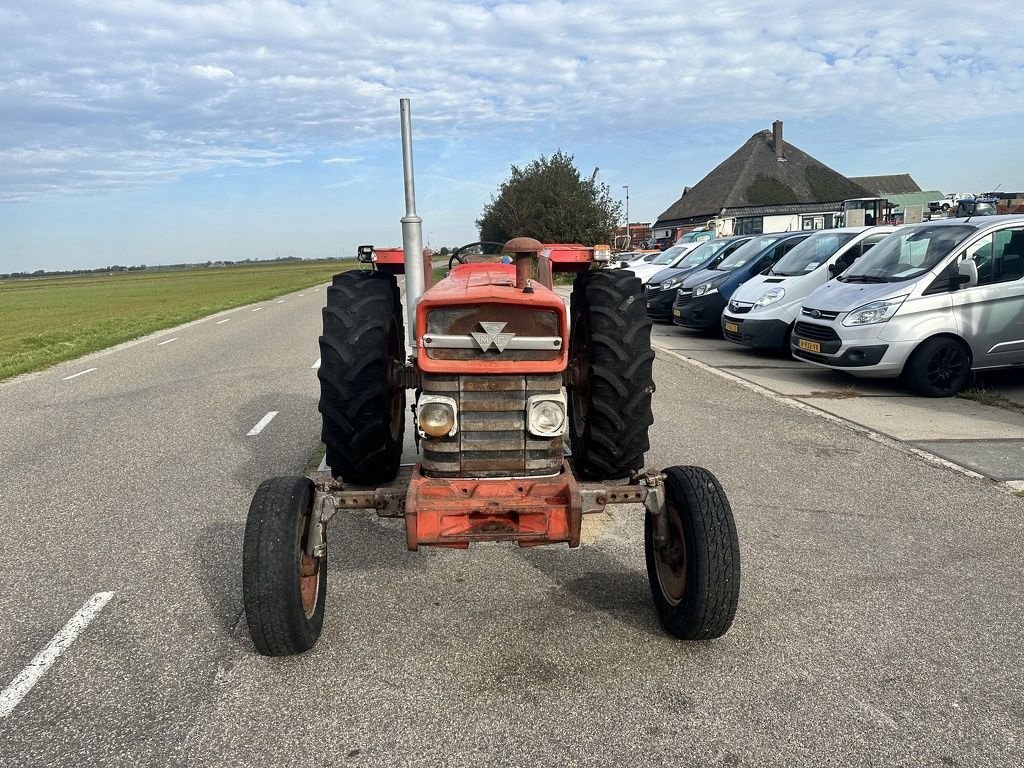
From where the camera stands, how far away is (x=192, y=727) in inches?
115

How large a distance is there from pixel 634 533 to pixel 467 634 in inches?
62.3

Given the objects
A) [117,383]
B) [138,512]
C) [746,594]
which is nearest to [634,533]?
[746,594]

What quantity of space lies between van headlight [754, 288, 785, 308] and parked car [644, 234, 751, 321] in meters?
4.22

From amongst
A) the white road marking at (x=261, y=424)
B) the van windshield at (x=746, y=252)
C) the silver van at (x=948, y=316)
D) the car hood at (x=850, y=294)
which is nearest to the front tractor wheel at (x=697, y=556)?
the white road marking at (x=261, y=424)

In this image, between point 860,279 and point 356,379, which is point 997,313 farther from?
point 356,379

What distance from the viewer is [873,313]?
29.5 feet

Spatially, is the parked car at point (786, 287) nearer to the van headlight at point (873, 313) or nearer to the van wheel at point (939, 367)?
the van headlight at point (873, 313)

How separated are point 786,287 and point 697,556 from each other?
9731mm

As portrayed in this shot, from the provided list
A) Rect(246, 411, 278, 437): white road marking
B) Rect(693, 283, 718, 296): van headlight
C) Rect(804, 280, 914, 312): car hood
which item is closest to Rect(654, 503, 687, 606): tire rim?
Rect(246, 411, 278, 437): white road marking

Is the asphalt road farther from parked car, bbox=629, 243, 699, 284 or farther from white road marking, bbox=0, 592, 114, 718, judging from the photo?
parked car, bbox=629, 243, 699, 284

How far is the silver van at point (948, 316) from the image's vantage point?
28.3 feet

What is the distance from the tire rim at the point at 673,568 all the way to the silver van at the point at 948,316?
6265 mm

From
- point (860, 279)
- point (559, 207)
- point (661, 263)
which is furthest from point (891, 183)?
point (860, 279)

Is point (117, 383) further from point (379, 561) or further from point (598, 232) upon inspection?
point (598, 232)
